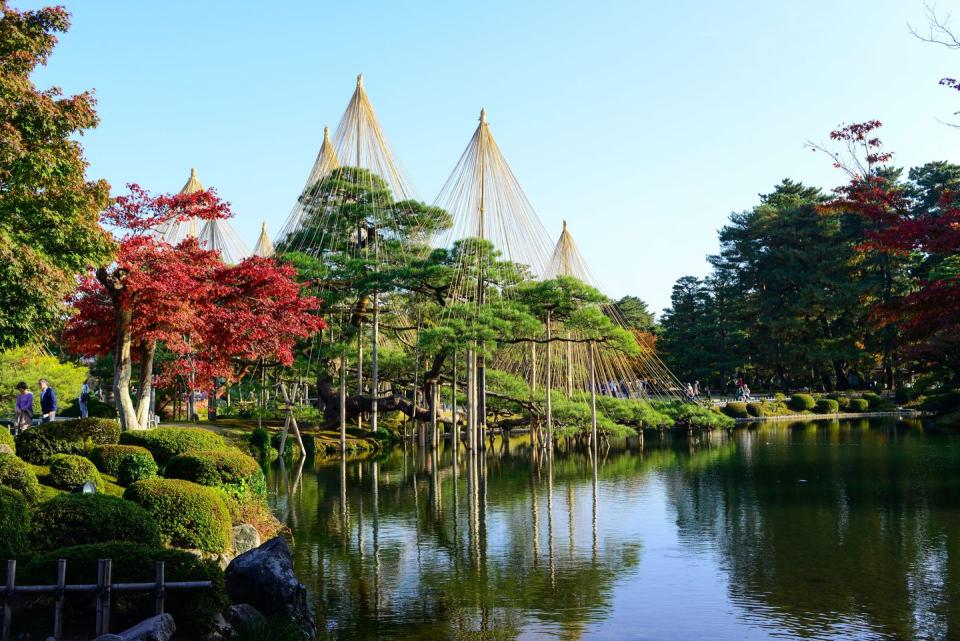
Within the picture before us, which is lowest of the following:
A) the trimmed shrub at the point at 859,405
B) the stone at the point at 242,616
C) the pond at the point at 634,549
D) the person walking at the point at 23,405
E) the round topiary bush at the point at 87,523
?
the pond at the point at 634,549

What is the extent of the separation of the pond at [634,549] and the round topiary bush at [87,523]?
2.42 m

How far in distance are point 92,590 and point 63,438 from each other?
327 inches

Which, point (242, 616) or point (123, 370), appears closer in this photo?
point (242, 616)

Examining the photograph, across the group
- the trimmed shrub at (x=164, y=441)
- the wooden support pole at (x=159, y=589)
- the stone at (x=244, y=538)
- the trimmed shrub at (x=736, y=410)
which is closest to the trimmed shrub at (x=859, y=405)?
the trimmed shrub at (x=736, y=410)

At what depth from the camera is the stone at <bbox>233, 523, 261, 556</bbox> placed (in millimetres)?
12539

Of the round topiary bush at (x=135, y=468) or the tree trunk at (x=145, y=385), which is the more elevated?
the tree trunk at (x=145, y=385)

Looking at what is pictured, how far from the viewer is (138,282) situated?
1778cm

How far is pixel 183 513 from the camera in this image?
11.3 metres

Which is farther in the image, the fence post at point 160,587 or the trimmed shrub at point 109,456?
the trimmed shrub at point 109,456

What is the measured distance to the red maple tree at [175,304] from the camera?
1816 cm

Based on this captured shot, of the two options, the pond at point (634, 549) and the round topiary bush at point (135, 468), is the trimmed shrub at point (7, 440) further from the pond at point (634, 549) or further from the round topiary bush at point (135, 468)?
the pond at point (634, 549)

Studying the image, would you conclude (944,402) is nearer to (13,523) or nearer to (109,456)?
(109,456)

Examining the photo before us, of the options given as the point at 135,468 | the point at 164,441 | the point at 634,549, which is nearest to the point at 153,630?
the point at 135,468

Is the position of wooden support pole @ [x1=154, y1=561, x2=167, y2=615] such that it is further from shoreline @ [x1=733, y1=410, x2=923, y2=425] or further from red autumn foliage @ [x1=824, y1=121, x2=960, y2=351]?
shoreline @ [x1=733, y1=410, x2=923, y2=425]
